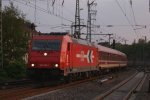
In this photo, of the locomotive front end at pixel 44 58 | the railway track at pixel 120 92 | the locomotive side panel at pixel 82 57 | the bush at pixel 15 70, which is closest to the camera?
the railway track at pixel 120 92

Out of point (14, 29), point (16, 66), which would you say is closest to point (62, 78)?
point (16, 66)

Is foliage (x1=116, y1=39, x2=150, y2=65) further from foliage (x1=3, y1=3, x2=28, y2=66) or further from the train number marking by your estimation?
the train number marking

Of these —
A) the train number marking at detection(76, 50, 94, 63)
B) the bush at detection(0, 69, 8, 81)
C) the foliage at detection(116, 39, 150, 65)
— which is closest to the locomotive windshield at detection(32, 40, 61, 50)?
the train number marking at detection(76, 50, 94, 63)

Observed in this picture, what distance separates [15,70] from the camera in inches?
1684

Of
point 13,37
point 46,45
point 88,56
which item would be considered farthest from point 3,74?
point 46,45

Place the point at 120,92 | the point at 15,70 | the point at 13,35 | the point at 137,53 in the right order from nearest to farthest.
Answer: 1. the point at 120,92
2. the point at 15,70
3. the point at 13,35
4. the point at 137,53

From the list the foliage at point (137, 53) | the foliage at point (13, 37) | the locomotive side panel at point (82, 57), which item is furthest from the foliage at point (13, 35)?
the foliage at point (137, 53)

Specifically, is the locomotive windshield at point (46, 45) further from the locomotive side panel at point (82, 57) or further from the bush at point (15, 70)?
the bush at point (15, 70)

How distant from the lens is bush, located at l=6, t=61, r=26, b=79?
42.3 metres

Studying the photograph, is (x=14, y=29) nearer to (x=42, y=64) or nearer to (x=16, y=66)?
(x=16, y=66)

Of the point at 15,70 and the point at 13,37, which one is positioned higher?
the point at 13,37

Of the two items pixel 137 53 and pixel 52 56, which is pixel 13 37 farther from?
pixel 137 53

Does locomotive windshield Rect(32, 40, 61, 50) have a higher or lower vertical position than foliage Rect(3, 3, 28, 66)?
lower

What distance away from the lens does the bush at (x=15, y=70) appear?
4230cm
